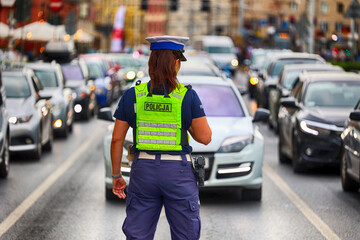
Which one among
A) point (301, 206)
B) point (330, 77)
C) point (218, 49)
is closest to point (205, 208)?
point (301, 206)

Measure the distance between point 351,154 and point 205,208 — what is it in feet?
6.60

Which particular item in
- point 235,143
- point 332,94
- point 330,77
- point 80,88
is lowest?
point 80,88

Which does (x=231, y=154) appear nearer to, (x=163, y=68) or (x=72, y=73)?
(x=163, y=68)

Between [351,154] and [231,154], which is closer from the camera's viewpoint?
[231,154]

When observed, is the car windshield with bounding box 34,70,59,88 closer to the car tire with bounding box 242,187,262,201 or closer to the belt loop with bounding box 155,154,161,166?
the car tire with bounding box 242,187,262,201

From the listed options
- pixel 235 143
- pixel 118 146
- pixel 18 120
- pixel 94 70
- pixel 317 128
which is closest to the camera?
pixel 118 146

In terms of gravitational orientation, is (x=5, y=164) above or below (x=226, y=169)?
below

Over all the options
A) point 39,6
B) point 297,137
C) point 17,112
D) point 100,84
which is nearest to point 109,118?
point 297,137

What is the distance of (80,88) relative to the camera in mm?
26438

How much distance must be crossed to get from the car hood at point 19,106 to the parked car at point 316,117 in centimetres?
411

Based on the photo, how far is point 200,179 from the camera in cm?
628

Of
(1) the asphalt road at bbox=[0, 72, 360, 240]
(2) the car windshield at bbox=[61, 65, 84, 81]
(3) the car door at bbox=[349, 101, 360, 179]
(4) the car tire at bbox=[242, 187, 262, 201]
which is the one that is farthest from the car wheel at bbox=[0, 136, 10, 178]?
(2) the car windshield at bbox=[61, 65, 84, 81]

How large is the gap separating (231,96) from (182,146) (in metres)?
6.95

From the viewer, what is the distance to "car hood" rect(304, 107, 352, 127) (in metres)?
15.0
